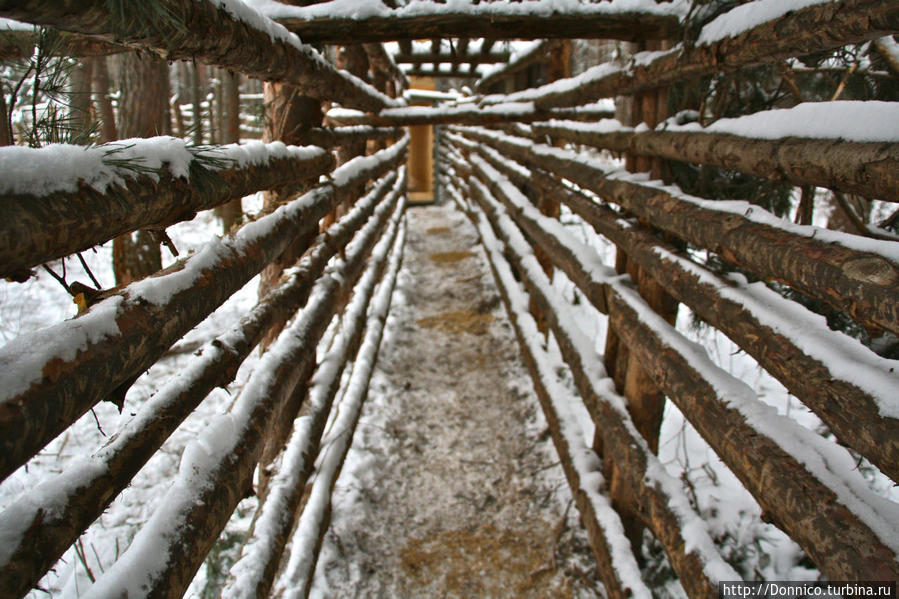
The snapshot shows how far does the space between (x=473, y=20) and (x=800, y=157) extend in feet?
6.05

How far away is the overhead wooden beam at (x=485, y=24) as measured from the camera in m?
2.56

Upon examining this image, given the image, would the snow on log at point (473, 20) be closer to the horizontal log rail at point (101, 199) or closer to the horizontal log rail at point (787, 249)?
the horizontal log rail at point (787, 249)

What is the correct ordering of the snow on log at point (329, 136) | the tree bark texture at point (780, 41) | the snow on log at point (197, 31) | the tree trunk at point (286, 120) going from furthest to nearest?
the snow on log at point (329, 136) < the tree trunk at point (286, 120) < the tree bark texture at point (780, 41) < the snow on log at point (197, 31)

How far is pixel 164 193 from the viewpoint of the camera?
3.99 ft

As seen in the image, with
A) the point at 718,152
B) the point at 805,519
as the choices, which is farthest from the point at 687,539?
the point at 718,152

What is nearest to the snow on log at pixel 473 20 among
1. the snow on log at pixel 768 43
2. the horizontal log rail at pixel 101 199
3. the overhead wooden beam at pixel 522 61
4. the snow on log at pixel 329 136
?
the snow on log at pixel 768 43

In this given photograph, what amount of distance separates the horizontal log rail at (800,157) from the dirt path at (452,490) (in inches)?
78.3

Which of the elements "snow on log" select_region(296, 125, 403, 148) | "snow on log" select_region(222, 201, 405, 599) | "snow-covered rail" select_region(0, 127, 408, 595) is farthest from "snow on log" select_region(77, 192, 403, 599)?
"snow on log" select_region(296, 125, 403, 148)

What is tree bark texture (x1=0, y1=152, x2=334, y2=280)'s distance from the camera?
82cm

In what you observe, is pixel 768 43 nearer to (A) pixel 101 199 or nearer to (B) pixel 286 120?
(A) pixel 101 199

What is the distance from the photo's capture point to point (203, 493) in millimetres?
1451

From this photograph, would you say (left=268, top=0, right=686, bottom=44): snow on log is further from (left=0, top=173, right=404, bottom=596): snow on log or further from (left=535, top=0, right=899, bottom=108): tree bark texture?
(left=0, top=173, right=404, bottom=596): snow on log

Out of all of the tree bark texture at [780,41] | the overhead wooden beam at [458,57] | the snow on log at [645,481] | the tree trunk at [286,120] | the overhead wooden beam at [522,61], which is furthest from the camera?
the overhead wooden beam at [458,57]

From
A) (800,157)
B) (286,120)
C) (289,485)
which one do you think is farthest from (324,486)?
(800,157)
